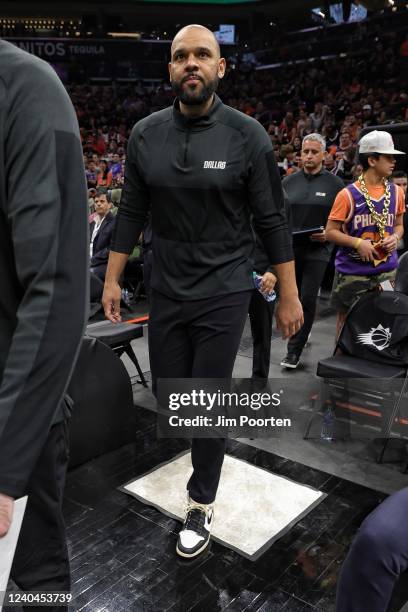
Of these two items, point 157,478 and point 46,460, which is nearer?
point 46,460

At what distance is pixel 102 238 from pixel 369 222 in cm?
321

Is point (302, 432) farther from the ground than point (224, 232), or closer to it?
closer to it

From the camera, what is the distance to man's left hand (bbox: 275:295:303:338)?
2.17 m

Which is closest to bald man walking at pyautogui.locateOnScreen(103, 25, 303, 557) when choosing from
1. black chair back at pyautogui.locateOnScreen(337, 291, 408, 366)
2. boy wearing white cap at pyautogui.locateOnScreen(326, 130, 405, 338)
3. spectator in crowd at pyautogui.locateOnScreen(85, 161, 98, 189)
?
black chair back at pyautogui.locateOnScreen(337, 291, 408, 366)

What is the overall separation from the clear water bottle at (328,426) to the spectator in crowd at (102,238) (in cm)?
329

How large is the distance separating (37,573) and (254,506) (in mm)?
1568

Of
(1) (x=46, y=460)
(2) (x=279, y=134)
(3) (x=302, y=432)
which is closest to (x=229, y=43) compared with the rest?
(2) (x=279, y=134)

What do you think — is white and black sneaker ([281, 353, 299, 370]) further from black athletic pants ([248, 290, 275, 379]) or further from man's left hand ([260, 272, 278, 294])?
man's left hand ([260, 272, 278, 294])

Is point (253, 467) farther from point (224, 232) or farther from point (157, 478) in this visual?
point (224, 232)

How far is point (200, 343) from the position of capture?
7.02ft

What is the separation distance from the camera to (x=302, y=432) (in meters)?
3.33

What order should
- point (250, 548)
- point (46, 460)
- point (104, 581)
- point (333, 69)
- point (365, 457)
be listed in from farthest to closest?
point (333, 69)
point (365, 457)
point (250, 548)
point (104, 581)
point (46, 460)

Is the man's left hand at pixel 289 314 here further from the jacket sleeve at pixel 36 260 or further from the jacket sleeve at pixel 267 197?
the jacket sleeve at pixel 36 260

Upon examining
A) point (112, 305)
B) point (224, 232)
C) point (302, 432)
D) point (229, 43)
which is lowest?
point (302, 432)
